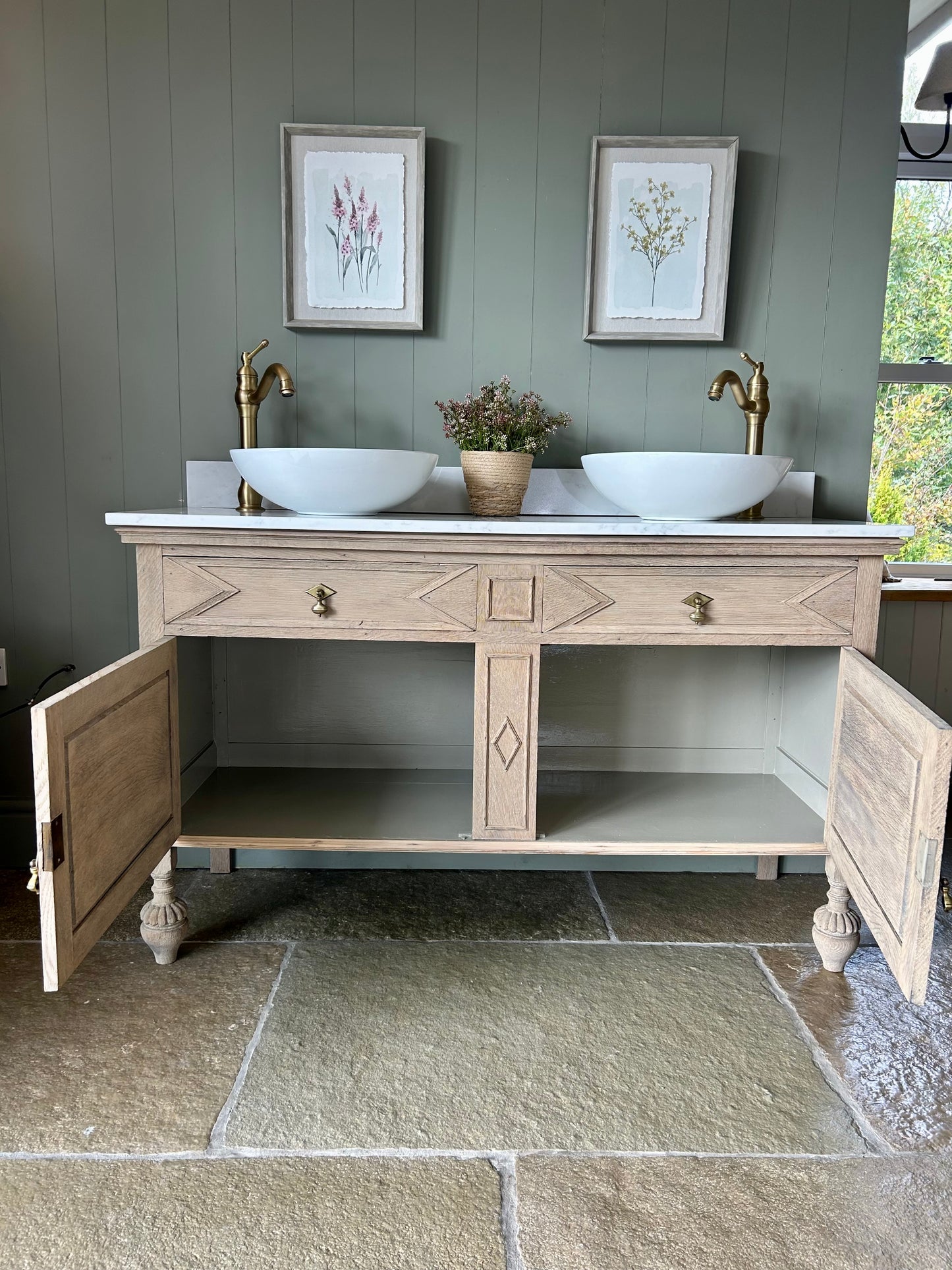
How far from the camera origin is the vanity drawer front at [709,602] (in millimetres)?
1575

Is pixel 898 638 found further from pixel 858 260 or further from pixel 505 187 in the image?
pixel 505 187

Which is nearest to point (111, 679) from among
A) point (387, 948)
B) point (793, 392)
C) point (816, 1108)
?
point (387, 948)

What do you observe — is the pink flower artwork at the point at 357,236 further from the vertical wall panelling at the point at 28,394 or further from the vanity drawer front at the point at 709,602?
the vanity drawer front at the point at 709,602

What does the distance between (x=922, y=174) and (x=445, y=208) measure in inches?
57.9

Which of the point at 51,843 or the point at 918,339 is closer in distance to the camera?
the point at 51,843

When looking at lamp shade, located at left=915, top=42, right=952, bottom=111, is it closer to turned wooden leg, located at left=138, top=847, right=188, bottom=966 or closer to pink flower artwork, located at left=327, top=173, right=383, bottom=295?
pink flower artwork, located at left=327, top=173, right=383, bottom=295

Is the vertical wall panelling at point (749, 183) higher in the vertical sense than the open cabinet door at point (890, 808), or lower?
higher

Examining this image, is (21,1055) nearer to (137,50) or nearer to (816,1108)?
(816,1108)

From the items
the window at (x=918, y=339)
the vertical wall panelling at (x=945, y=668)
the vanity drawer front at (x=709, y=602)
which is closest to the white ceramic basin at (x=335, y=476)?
the vanity drawer front at (x=709, y=602)

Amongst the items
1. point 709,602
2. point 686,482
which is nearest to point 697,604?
point 709,602

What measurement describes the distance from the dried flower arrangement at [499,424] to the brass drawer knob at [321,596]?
1.50 feet

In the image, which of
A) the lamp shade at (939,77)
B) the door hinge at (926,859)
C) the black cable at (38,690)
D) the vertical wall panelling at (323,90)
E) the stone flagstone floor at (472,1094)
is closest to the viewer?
the stone flagstone floor at (472,1094)

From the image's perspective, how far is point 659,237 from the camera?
1.91m

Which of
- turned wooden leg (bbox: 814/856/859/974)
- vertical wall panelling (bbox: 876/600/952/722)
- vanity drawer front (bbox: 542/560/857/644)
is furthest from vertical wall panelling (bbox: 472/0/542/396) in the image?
Answer: vertical wall panelling (bbox: 876/600/952/722)
